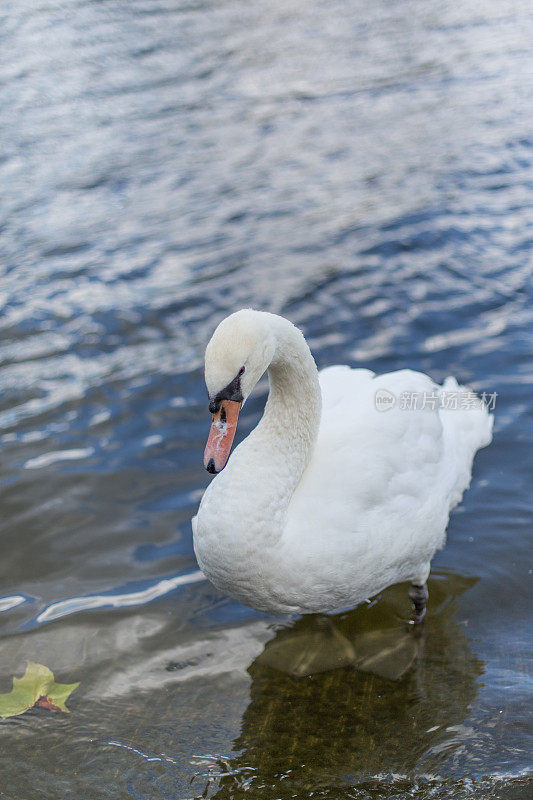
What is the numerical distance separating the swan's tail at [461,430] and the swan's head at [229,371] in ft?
5.80

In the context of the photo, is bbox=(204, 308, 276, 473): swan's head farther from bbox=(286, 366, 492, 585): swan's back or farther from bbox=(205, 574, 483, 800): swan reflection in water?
bbox=(205, 574, 483, 800): swan reflection in water

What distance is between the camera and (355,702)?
14.1ft

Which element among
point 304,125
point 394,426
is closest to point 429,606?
point 394,426

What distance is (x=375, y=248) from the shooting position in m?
8.59

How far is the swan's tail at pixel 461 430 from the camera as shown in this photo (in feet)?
16.3

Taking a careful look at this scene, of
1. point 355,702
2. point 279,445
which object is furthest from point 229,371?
point 355,702

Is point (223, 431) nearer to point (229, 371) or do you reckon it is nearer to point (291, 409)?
point (229, 371)

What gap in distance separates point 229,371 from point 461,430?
230cm

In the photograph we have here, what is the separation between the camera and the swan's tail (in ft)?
16.3

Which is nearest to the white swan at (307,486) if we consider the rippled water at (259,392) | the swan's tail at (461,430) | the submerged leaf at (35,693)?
the swan's tail at (461,430)

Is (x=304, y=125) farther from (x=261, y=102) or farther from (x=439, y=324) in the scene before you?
(x=439, y=324)

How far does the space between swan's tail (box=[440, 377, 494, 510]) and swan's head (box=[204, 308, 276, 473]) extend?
5.80ft

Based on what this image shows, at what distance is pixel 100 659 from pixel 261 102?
35.1ft

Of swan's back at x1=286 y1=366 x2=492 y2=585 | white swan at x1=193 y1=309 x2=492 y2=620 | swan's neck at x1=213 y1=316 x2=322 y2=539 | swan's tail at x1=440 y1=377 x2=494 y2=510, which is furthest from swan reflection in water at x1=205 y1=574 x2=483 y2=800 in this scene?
swan's neck at x1=213 y1=316 x2=322 y2=539
